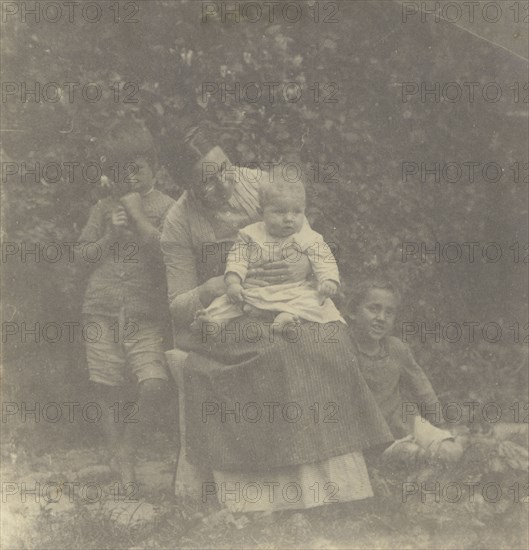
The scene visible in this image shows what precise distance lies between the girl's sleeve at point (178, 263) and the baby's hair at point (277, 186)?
0.44 m

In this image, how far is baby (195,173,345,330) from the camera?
440cm

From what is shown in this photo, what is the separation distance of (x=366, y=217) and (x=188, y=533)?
1915mm

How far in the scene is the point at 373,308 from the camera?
4.51 meters

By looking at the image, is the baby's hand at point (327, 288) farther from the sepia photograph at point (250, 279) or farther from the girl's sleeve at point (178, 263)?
the girl's sleeve at point (178, 263)

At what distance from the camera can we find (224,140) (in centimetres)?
449

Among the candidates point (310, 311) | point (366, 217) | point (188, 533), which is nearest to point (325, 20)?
point (366, 217)

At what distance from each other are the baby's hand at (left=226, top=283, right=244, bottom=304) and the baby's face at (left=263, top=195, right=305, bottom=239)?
1.08 feet

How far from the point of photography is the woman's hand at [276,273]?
173 inches

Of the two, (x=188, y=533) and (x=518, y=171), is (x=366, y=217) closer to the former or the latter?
(x=518, y=171)
